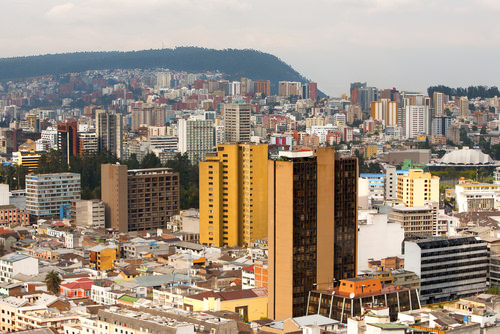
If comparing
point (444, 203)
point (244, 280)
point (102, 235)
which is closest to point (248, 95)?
point (444, 203)

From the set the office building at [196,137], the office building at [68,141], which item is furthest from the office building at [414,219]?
the office building at [196,137]

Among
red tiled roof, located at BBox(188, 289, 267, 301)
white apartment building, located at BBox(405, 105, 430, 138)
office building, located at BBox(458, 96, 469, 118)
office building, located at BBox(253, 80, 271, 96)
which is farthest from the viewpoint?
office building, located at BBox(253, 80, 271, 96)

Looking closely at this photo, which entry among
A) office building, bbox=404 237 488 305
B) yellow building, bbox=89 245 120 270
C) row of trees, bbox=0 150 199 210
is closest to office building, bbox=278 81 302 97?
row of trees, bbox=0 150 199 210

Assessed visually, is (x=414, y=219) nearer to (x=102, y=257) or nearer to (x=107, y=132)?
(x=102, y=257)

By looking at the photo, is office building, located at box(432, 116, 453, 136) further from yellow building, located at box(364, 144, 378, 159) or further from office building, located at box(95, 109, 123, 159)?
office building, located at box(95, 109, 123, 159)

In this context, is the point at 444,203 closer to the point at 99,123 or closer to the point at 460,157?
the point at 460,157
